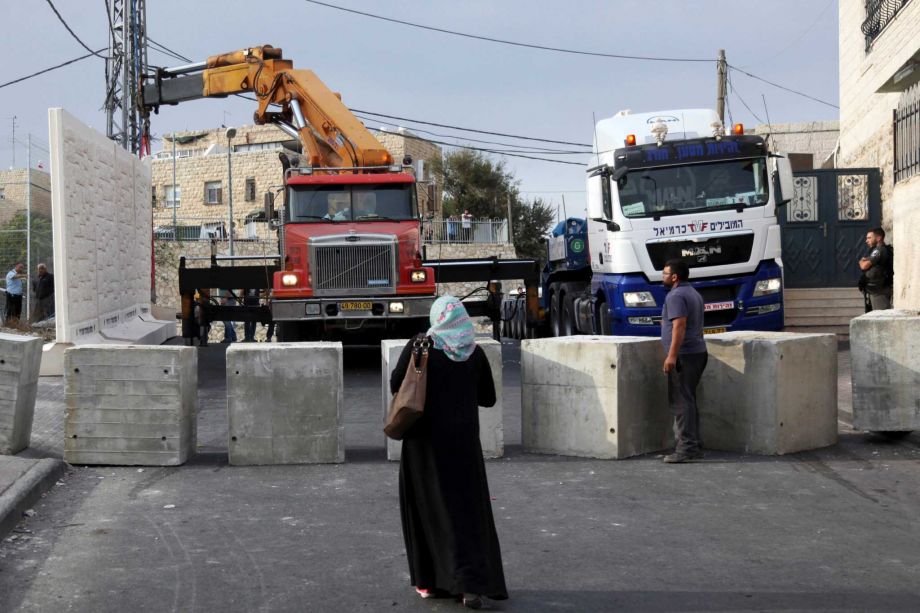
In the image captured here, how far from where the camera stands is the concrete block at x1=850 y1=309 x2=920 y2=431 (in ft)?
33.5

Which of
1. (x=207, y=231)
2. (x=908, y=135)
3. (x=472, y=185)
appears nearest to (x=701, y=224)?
(x=908, y=135)

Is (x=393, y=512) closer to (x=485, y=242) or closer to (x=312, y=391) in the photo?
(x=312, y=391)

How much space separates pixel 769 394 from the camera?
9852 mm

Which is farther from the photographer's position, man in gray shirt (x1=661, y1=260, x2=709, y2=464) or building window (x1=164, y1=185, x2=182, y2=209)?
building window (x1=164, y1=185, x2=182, y2=209)

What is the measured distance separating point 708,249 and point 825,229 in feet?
24.0

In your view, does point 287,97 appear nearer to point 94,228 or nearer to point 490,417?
point 94,228

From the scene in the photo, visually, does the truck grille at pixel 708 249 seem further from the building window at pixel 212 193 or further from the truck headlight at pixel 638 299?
the building window at pixel 212 193

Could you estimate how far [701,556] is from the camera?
6.51 m

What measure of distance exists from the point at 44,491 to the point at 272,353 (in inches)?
83.7

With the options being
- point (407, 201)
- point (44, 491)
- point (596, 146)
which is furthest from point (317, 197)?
point (44, 491)

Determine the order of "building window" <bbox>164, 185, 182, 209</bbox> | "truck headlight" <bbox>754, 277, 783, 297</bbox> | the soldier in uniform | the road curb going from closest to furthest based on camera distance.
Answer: the road curb
"truck headlight" <bbox>754, 277, 783, 297</bbox>
the soldier in uniform
"building window" <bbox>164, 185, 182, 209</bbox>

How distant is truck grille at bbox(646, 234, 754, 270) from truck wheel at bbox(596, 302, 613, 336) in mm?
1441

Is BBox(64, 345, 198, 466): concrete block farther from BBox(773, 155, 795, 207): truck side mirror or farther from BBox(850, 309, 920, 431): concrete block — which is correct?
BBox(773, 155, 795, 207): truck side mirror

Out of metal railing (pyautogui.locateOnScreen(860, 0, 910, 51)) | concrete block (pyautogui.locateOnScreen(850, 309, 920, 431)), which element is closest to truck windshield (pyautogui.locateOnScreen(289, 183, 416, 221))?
concrete block (pyautogui.locateOnScreen(850, 309, 920, 431))
